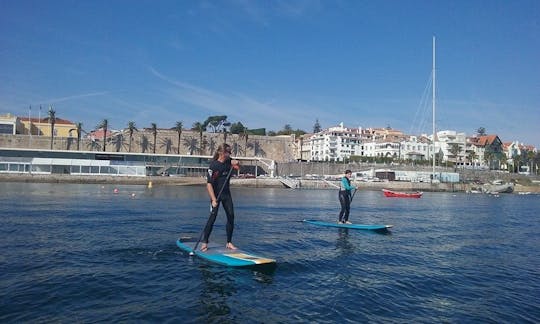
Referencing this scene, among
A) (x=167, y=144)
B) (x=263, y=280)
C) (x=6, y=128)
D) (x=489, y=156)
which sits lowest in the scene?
(x=263, y=280)

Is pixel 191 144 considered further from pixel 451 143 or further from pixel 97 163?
pixel 451 143

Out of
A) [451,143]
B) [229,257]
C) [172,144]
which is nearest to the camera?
[229,257]

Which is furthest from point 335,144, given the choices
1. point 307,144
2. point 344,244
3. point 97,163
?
point 344,244

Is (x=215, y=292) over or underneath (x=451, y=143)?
underneath

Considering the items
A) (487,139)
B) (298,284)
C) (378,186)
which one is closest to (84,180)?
(378,186)

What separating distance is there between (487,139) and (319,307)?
17847 cm

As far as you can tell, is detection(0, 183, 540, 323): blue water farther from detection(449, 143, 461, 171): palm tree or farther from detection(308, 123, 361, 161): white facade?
detection(449, 143, 461, 171): palm tree

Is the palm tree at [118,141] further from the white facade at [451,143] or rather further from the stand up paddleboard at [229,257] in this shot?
the white facade at [451,143]

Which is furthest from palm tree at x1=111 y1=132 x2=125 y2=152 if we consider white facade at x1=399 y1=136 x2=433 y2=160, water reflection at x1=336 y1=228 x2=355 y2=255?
water reflection at x1=336 y1=228 x2=355 y2=255

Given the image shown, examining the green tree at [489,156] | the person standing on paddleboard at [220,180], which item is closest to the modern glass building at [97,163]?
the person standing on paddleboard at [220,180]

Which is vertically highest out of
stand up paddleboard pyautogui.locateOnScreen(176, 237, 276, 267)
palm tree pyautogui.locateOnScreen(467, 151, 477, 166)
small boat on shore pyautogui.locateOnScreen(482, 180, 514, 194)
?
palm tree pyautogui.locateOnScreen(467, 151, 477, 166)

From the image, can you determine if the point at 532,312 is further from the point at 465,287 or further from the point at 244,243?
the point at 244,243

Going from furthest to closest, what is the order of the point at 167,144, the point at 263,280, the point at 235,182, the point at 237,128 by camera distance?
the point at 237,128 < the point at 167,144 < the point at 235,182 < the point at 263,280

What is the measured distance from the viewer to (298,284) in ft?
28.1
